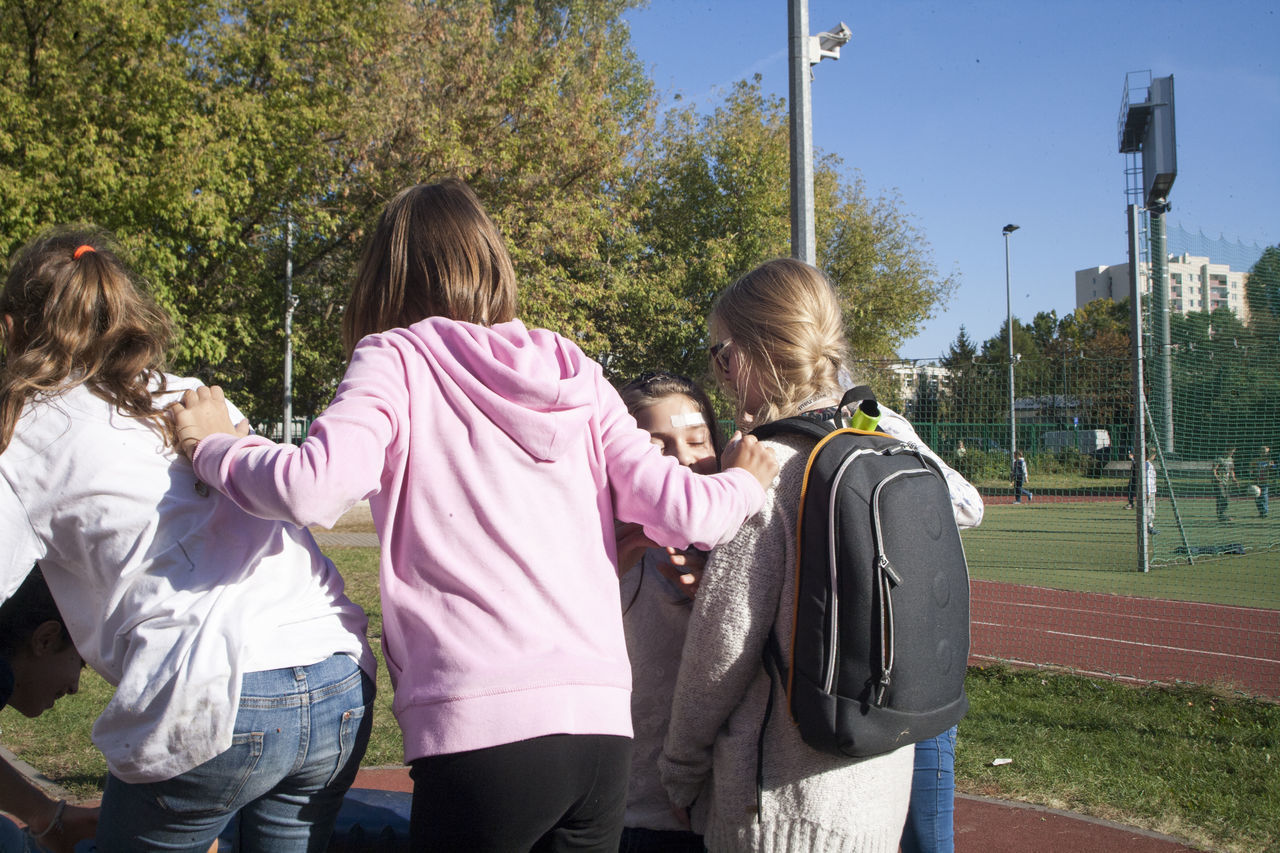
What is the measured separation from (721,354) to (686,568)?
477 millimetres

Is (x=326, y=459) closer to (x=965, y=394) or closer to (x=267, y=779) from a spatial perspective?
(x=267, y=779)

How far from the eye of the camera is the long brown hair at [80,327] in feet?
5.57

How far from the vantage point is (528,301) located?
18031 millimetres

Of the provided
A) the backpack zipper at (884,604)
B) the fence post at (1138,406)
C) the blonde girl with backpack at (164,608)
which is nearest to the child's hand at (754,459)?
the backpack zipper at (884,604)

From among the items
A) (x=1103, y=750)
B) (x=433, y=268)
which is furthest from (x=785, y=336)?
(x=1103, y=750)

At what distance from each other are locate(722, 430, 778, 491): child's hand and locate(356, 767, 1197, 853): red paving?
2726 millimetres

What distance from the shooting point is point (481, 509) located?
1.54 m

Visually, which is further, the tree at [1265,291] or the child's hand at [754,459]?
the tree at [1265,291]

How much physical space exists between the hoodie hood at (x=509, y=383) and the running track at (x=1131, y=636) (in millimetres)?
5631

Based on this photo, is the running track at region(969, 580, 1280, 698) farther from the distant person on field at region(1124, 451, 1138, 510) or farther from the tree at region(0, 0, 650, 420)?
the tree at region(0, 0, 650, 420)

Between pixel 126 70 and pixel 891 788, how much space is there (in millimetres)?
13631

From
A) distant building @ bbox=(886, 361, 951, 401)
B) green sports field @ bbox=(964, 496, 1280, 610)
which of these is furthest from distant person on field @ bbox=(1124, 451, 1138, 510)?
distant building @ bbox=(886, 361, 951, 401)

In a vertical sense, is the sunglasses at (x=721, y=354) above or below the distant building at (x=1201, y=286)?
below

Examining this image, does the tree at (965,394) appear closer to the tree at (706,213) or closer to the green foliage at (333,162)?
the green foliage at (333,162)
